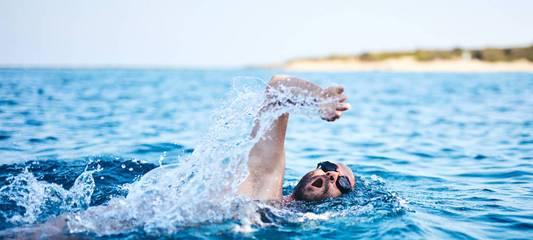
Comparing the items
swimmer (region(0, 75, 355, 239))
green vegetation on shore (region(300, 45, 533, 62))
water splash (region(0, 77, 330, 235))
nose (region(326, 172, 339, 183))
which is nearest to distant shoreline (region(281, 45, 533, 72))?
green vegetation on shore (region(300, 45, 533, 62))

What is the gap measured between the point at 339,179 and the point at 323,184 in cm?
20

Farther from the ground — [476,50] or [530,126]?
[476,50]

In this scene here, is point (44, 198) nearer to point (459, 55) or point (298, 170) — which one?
point (298, 170)

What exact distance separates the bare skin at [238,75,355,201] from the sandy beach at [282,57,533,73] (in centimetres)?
8338

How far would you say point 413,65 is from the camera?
10744 centimetres

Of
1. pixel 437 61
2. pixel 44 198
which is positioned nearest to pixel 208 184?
pixel 44 198

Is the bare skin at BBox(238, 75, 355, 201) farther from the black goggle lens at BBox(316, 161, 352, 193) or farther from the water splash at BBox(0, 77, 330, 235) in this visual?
the black goggle lens at BBox(316, 161, 352, 193)

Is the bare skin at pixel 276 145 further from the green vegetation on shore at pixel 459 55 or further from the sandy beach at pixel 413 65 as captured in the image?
the green vegetation on shore at pixel 459 55

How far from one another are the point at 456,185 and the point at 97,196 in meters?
5.30

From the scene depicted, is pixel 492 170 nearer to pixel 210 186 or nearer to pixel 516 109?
pixel 210 186

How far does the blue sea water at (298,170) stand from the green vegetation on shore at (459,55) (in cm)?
7630

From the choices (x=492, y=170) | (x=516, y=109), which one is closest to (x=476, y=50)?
(x=516, y=109)

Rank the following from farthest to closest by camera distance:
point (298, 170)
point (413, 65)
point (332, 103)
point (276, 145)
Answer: point (413, 65), point (298, 170), point (276, 145), point (332, 103)

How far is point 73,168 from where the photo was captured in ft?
28.3
